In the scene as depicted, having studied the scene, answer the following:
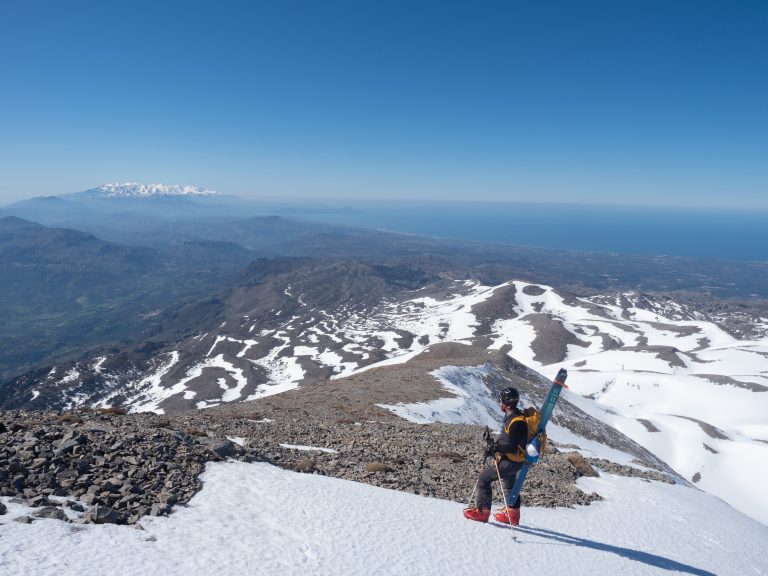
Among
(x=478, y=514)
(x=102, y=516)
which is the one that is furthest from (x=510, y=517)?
(x=102, y=516)

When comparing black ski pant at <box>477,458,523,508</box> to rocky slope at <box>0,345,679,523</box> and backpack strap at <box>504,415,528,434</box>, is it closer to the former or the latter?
backpack strap at <box>504,415,528,434</box>

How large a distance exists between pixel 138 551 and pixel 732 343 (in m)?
153

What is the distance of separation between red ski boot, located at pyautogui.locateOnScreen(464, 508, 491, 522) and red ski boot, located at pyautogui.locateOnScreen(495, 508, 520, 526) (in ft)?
1.44

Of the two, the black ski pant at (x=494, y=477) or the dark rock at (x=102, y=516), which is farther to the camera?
the black ski pant at (x=494, y=477)

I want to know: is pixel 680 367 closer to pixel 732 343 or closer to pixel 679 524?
pixel 732 343

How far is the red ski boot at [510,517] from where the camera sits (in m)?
10.4

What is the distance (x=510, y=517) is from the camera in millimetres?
10367

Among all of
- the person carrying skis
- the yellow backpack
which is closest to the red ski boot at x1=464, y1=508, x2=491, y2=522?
the person carrying skis

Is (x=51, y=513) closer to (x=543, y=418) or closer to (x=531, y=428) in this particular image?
(x=531, y=428)

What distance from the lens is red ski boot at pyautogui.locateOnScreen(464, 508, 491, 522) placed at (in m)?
10.3

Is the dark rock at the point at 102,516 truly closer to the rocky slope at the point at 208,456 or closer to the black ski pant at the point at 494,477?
the rocky slope at the point at 208,456

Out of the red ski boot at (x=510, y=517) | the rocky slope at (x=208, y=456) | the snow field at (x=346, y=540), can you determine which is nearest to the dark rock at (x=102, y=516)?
the rocky slope at (x=208, y=456)

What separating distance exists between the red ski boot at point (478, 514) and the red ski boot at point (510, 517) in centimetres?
44

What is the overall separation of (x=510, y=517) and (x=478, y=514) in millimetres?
786
